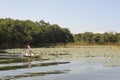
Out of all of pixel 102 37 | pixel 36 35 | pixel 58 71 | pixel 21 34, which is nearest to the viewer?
pixel 58 71

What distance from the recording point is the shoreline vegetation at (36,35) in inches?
3917

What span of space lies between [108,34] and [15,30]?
67557 mm

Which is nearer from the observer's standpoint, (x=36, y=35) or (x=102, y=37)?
(x=36, y=35)

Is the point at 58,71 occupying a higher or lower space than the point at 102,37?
lower

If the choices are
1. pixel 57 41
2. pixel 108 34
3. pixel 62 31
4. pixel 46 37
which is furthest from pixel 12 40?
→ pixel 108 34

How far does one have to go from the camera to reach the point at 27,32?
361 feet

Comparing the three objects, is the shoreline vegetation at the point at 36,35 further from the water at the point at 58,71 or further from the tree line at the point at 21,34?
the water at the point at 58,71

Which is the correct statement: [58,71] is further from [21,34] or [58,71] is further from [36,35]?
[36,35]

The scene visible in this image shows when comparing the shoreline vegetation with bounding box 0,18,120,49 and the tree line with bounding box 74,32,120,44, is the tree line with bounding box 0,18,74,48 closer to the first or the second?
the shoreline vegetation with bounding box 0,18,120,49

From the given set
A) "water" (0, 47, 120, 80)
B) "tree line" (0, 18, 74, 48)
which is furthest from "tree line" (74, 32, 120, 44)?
"water" (0, 47, 120, 80)

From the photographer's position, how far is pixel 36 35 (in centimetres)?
11719

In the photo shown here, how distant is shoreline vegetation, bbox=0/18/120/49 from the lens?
99.5 meters

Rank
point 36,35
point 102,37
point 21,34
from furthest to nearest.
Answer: point 102,37 → point 36,35 → point 21,34

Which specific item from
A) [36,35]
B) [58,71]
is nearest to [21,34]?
[36,35]
